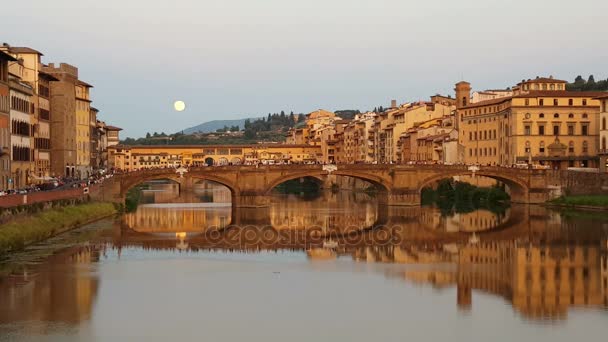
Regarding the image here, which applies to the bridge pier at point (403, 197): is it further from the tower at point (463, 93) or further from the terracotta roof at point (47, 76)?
the terracotta roof at point (47, 76)

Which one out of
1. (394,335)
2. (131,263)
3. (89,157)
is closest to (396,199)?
(89,157)

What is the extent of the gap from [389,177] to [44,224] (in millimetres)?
35404

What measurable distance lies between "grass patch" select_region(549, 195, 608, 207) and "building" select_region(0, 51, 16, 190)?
122ft

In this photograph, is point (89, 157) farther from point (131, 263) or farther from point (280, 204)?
point (131, 263)

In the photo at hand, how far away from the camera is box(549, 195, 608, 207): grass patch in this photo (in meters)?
67.8

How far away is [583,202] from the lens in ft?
229

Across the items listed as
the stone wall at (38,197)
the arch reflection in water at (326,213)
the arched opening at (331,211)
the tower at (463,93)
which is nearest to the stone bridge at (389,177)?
the arched opening at (331,211)

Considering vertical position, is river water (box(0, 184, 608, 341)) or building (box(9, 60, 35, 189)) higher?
building (box(9, 60, 35, 189))

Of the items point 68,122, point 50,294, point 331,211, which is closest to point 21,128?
point 68,122

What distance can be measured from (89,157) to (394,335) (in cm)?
6333

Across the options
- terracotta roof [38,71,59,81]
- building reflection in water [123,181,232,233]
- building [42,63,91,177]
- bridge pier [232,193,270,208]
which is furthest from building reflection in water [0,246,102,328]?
bridge pier [232,193,270,208]

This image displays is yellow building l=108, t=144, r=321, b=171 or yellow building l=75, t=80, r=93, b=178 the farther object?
yellow building l=108, t=144, r=321, b=171

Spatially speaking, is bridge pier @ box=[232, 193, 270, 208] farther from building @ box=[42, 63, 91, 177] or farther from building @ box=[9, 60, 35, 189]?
building @ box=[9, 60, 35, 189]

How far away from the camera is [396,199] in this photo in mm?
76562
